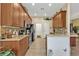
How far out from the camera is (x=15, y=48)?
11.9ft

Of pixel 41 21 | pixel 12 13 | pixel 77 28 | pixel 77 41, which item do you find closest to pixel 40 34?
pixel 41 21

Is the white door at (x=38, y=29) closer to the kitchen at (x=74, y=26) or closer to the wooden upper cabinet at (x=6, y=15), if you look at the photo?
the kitchen at (x=74, y=26)

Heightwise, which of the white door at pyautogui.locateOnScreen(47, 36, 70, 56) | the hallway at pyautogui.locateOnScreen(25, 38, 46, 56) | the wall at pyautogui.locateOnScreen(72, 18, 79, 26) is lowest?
the hallway at pyautogui.locateOnScreen(25, 38, 46, 56)

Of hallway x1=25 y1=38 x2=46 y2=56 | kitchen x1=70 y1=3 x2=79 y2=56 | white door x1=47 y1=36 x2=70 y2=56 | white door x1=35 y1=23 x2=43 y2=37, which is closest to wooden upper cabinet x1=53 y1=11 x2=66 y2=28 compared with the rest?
kitchen x1=70 y1=3 x2=79 y2=56

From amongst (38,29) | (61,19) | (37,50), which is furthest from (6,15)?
(38,29)

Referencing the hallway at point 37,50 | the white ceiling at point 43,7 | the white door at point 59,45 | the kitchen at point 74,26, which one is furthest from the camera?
the white ceiling at point 43,7

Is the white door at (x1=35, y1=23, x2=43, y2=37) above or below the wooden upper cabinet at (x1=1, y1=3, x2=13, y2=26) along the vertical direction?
below

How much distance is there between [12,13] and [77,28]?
2.64m

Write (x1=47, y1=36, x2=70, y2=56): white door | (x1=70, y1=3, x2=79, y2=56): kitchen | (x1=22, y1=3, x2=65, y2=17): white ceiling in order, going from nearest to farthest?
(x1=47, y1=36, x2=70, y2=56): white door → (x1=70, y1=3, x2=79, y2=56): kitchen → (x1=22, y1=3, x2=65, y2=17): white ceiling

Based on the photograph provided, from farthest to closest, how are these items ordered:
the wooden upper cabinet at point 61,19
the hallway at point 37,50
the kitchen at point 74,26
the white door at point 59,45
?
the wooden upper cabinet at point 61,19
the kitchen at point 74,26
the hallway at point 37,50
the white door at point 59,45

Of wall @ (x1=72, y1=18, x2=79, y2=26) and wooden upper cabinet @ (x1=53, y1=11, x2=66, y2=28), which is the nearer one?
wall @ (x1=72, y1=18, x2=79, y2=26)

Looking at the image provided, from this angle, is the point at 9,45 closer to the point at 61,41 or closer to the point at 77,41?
the point at 61,41

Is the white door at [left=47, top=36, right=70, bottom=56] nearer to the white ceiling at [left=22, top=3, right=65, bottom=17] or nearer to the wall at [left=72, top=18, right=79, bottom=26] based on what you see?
the white ceiling at [left=22, top=3, right=65, bottom=17]

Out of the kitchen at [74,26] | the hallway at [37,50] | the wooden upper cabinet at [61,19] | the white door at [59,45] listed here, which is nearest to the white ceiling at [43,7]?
the wooden upper cabinet at [61,19]
